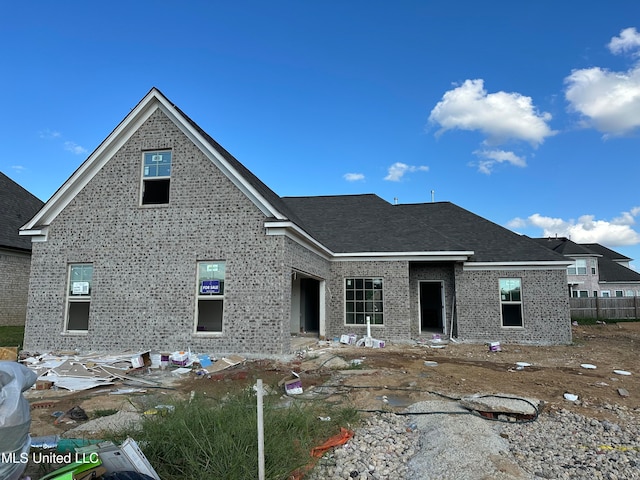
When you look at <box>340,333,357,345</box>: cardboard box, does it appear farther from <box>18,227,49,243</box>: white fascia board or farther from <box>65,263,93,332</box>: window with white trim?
<box>18,227,49,243</box>: white fascia board

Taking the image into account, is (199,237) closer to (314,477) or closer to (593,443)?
(314,477)

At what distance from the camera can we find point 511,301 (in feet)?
54.8

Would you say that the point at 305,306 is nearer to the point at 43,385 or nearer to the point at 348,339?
the point at 348,339

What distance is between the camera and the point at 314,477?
430 cm

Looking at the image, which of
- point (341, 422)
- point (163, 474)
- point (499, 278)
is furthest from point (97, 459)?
point (499, 278)

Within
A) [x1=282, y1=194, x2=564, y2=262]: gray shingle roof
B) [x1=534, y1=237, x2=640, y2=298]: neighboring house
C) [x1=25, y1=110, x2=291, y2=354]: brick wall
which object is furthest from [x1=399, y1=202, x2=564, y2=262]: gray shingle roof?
[x1=534, y1=237, x2=640, y2=298]: neighboring house

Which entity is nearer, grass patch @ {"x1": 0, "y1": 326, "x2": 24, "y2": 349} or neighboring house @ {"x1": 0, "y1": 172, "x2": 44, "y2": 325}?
grass patch @ {"x1": 0, "y1": 326, "x2": 24, "y2": 349}

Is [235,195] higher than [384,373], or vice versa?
[235,195]

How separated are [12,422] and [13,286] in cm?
2047

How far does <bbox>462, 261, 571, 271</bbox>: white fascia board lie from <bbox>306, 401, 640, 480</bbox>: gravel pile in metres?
10.6

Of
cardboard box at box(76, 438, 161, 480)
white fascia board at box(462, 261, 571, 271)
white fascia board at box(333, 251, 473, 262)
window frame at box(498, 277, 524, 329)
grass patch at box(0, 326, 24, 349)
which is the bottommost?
grass patch at box(0, 326, 24, 349)

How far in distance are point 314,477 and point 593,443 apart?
3.64 metres

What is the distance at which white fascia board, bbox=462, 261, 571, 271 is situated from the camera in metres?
16.3

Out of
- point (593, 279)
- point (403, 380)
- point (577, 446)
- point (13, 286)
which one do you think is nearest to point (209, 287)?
point (403, 380)
